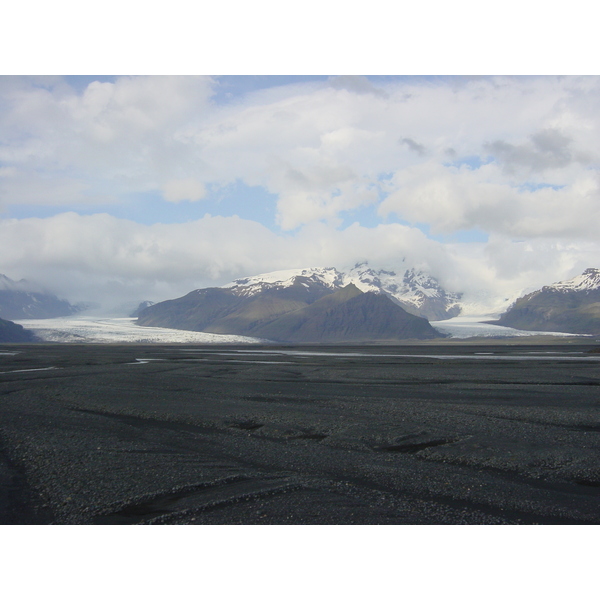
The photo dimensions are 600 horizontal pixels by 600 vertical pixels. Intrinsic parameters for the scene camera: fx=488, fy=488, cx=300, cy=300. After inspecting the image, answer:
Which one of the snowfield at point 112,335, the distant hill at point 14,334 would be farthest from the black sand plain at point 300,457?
the distant hill at point 14,334

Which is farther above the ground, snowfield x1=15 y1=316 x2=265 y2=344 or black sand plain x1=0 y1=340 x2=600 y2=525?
black sand plain x1=0 y1=340 x2=600 y2=525

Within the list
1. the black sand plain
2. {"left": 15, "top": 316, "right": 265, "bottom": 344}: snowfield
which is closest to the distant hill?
{"left": 15, "top": 316, "right": 265, "bottom": 344}: snowfield

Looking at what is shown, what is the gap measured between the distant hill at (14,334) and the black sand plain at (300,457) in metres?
165

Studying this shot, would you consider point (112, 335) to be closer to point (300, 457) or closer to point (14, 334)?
point (14, 334)

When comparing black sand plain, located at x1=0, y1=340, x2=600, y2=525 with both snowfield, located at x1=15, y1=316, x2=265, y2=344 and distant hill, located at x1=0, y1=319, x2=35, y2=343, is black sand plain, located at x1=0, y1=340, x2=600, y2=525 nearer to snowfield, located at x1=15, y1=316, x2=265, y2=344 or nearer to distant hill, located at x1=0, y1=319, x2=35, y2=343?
snowfield, located at x1=15, y1=316, x2=265, y2=344

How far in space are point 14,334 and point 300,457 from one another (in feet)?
621

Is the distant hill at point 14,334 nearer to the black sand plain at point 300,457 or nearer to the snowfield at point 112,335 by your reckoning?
the snowfield at point 112,335

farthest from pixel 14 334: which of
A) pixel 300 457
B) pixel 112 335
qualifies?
pixel 300 457

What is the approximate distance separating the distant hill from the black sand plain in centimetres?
16497

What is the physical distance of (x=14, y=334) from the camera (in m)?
173

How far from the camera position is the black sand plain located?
9578 millimetres

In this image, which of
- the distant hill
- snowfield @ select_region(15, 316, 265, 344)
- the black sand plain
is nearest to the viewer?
the black sand plain
